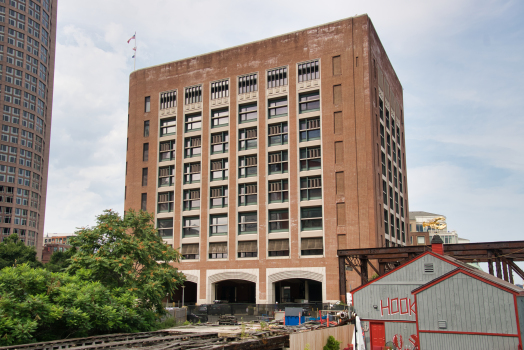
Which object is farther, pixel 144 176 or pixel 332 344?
pixel 144 176

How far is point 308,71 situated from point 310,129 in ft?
26.2

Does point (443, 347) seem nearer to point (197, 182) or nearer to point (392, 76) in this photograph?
point (197, 182)

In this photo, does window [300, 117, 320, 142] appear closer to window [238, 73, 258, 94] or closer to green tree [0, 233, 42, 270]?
window [238, 73, 258, 94]

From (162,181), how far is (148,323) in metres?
40.3

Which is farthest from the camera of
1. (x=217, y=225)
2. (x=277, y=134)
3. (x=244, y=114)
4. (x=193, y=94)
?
(x=193, y=94)

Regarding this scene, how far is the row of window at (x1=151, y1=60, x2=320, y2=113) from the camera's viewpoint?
64.6 meters

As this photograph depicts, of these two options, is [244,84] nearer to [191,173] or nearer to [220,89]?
[220,89]

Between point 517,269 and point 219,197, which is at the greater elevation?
point 219,197

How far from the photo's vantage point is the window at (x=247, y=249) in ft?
208

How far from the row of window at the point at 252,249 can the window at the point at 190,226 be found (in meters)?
1.52

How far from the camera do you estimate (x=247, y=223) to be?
64.6m

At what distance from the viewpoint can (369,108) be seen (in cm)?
6041

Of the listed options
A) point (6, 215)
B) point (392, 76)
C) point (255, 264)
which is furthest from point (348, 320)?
point (6, 215)

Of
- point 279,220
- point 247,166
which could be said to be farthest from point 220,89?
point 279,220
